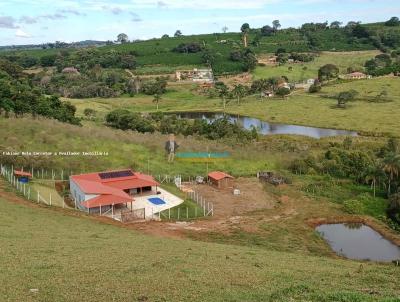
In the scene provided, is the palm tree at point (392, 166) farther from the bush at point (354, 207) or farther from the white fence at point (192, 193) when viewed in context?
the white fence at point (192, 193)

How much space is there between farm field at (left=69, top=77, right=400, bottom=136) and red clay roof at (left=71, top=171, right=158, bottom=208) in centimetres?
4607

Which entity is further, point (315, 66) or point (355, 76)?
point (315, 66)

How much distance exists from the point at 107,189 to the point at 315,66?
12563cm

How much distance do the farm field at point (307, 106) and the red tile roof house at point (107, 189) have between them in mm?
45945

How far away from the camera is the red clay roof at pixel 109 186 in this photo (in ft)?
124

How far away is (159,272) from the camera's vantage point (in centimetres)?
1841

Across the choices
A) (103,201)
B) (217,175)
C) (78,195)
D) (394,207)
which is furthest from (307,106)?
(103,201)

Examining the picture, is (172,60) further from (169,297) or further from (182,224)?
(169,297)

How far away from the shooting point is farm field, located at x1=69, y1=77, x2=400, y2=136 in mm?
85188

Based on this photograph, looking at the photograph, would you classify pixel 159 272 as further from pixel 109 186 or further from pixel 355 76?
pixel 355 76

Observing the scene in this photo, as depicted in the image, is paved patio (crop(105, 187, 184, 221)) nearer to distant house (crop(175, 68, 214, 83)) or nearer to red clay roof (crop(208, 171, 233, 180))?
red clay roof (crop(208, 171, 233, 180))

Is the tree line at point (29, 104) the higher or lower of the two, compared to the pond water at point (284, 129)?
higher

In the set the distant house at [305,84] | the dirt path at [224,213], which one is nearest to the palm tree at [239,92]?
the distant house at [305,84]

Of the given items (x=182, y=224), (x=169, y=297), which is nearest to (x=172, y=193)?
(x=182, y=224)
